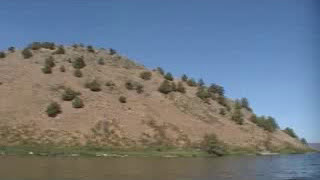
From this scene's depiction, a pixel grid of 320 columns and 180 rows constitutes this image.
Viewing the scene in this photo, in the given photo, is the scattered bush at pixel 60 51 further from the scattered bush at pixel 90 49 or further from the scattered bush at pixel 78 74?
the scattered bush at pixel 78 74

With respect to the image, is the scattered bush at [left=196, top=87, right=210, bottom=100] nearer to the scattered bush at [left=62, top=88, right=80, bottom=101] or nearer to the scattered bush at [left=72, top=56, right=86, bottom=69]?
the scattered bush at [left=72, top=56, right=86, bottom=69]

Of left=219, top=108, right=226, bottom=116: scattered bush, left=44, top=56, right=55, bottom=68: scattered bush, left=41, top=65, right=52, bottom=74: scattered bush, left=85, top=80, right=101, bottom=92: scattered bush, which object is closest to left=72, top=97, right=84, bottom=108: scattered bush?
left=85, top=80, right=101, bottom=92: scattered bush

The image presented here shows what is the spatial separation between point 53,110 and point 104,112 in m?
10.8

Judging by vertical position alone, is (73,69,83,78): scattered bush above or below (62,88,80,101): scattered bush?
above

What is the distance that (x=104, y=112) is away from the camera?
376 feet

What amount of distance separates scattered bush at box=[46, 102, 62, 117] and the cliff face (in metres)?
0.95

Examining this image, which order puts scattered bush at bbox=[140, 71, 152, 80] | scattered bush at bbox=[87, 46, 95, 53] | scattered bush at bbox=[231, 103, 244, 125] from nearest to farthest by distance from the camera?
1. scattered bush at bbox=[231, 103, 244, 125]
2. scattered bush at bbox=[140, 71, 152, 80]
3. scattered bush at bbox=[87, 46, 95, 53]

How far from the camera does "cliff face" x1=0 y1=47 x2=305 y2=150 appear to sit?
108m

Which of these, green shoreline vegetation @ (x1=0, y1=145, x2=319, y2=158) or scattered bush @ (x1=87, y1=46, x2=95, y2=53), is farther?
scattered bush @ (x1=87, y1=46, x2=95, y2=53)

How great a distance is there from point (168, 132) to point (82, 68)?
31247mm

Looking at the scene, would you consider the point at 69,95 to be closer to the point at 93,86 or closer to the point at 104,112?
the point at 93,86

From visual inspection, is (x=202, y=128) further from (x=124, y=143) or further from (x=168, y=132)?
(x=124, y=143)

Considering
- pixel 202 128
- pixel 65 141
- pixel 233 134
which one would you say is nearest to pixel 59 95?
pixel 65 141

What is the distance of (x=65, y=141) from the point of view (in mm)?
103000
